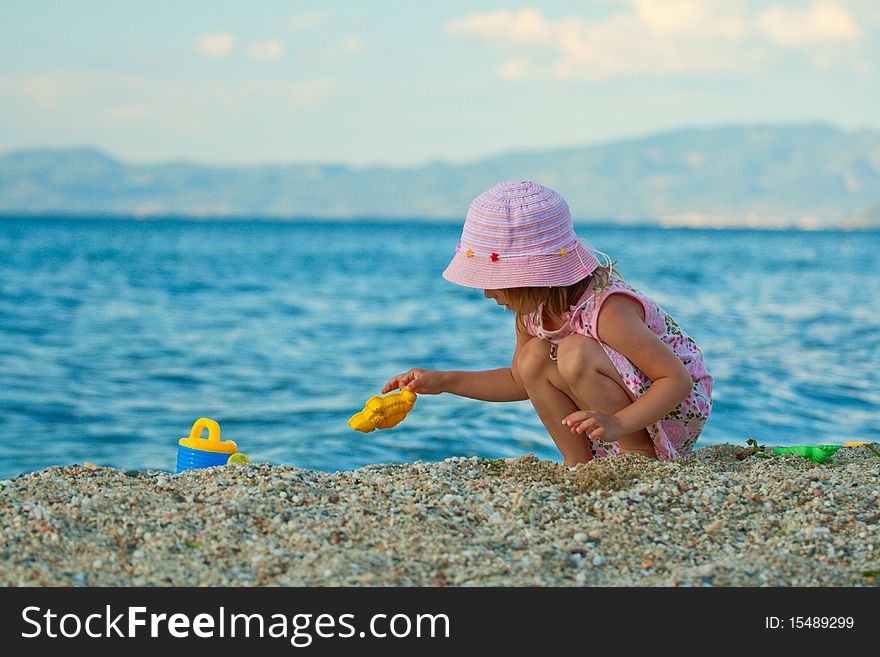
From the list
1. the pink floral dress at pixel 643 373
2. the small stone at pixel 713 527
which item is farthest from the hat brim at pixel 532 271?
the small stone at pixel 713 527

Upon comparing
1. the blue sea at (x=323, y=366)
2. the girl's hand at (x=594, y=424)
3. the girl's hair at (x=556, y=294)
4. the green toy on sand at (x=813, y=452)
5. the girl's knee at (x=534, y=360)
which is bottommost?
the girl's hand at (x=594, y=424)

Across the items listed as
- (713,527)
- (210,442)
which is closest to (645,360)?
(713,527)

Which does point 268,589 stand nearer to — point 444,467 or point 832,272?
point 444,467

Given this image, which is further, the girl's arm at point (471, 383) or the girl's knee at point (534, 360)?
the girl's arm at point (471, 383)

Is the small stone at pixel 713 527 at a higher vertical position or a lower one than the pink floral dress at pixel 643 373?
lower

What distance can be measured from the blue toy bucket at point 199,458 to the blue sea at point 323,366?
1608 mm

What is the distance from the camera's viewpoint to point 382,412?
3.70 meters

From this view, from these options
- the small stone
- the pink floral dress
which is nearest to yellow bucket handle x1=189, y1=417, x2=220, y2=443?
the pink floral dress

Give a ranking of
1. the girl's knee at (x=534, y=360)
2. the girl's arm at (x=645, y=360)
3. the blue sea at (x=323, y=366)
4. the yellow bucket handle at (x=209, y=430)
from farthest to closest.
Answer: the blue sea at (x=323, y=366) → the yellow bucket handle at (x=209, y=430) → the girl's knee at (x=534, y=360) → the girl's arm at (x=645, y=360)

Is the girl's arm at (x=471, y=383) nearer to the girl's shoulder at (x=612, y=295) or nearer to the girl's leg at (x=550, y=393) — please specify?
the girl's leg at (x=550, y=393)

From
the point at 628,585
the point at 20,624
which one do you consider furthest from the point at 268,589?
the point at 628,585

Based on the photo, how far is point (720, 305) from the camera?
632 inches

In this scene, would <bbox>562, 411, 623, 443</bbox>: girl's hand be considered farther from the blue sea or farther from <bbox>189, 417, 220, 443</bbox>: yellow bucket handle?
the blue sea

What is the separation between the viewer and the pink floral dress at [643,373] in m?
3.41
